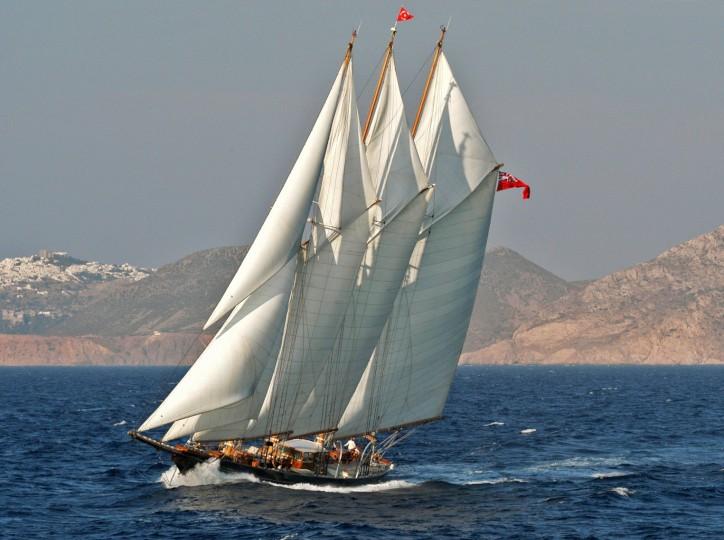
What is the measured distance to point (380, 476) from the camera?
69250 millimetres

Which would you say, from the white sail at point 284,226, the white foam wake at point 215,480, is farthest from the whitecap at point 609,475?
the white sail at point 284,226

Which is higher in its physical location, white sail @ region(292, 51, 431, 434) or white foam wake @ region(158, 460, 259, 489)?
white sail @ region(292, 51, 431, 434)

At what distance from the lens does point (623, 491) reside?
68188 millimetres

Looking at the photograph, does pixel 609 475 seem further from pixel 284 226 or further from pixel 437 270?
pixel 284 226

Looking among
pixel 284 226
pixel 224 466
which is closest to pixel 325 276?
pixel 284 226

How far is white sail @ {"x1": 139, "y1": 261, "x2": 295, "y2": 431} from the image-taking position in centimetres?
6022

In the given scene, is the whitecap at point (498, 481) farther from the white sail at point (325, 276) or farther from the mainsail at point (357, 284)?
the white sail at point (325, 276)

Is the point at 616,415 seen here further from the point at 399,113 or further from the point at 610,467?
the point at 399,113

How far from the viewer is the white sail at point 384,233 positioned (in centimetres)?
6425

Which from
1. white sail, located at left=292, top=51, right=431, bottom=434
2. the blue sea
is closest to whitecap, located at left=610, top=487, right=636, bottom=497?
the blue sea

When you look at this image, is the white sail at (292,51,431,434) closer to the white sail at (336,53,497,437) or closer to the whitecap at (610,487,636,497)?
the white sail at (336,53,497,437)

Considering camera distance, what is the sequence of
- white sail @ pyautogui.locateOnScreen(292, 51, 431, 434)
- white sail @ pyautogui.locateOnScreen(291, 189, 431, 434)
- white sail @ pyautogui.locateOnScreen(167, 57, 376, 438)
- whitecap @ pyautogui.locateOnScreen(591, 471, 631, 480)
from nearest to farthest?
white sail @ pyautogui.locateOnScreen(167, 57, 376, 438) → white sail @ pyautogui.locateOnScreen(292, 51, 431, 434) → white sail @ pyautogui.locateOnScreen(291, 189, 431, 434) → whitecap @ pyautogui.locateOnScreen(591, 471, 631, 480)

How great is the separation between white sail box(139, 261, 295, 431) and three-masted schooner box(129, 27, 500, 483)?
0.07 metres

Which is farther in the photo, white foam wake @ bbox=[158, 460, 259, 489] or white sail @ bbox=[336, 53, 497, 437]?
white sail @ bbox=[336, 53, 497, 437]
